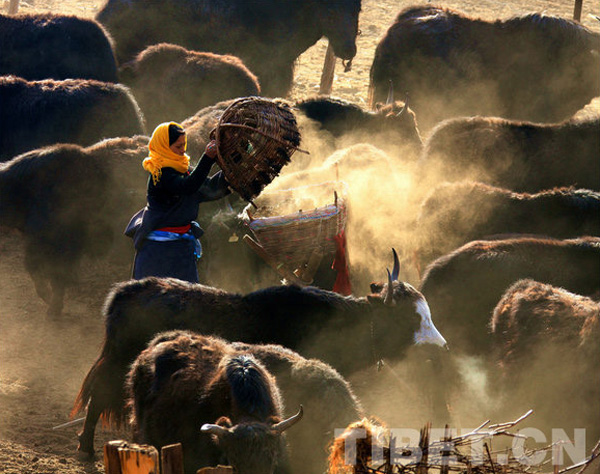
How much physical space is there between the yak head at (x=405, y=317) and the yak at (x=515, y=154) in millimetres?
3630

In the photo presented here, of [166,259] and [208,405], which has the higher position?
[166,259]

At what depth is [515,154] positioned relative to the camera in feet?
32.7

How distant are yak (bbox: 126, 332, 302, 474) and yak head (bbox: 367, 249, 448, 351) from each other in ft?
4.50

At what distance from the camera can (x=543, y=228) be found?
26.8 ft

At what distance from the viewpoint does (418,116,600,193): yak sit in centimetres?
980

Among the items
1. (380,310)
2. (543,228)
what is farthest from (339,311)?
(543,228)

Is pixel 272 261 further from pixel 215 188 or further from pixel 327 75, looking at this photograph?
pixel 327 75

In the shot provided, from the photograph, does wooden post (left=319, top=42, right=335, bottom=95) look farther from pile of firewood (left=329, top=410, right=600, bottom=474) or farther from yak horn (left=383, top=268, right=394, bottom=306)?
pile of firewood (left=329, top=410, right=600, bottom=474)

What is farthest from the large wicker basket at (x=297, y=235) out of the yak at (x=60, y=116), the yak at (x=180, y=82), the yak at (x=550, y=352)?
the yak at (x=180, y=82)

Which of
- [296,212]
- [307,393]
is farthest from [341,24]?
[307,393]

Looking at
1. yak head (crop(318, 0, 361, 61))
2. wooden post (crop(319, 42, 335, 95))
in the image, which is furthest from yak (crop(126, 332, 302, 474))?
wooden post (crop(319, 42, 335, 95))

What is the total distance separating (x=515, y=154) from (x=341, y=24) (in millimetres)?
6768

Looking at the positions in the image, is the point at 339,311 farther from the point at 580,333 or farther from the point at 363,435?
the point at 363,435

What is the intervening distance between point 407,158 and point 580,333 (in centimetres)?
506
